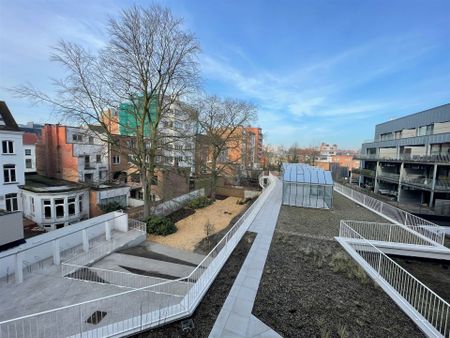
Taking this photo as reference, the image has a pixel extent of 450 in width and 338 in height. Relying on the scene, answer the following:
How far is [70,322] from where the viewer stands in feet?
19.5

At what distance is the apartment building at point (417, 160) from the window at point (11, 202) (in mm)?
33836

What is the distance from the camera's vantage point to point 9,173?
16.3m

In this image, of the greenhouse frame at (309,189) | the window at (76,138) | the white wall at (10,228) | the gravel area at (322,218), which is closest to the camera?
the white wall at (10,228)

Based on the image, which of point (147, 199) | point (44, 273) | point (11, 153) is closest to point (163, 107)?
point (147, 199)

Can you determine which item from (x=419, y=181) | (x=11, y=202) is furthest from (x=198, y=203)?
(x=419, y=181)

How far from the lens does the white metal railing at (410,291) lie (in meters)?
5.24

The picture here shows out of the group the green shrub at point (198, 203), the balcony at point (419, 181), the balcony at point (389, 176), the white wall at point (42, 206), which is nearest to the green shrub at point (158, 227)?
the green shrub at point (198, 203)

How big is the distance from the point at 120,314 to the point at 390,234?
1149 cm

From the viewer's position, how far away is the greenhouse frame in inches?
616

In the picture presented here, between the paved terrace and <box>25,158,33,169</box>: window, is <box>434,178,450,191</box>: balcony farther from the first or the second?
<box>25,158,33,169</box>: window

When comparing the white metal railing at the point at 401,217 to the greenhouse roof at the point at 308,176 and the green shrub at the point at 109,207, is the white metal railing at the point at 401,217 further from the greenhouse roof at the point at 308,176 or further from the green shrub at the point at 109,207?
the green shrub at the point at 109,207

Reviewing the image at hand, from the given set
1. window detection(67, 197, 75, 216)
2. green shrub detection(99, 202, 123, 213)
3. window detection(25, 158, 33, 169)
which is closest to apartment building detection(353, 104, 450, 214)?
green shrub detection(99, 202, 123, 213)

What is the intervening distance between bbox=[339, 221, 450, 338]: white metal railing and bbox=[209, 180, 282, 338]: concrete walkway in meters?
3.56

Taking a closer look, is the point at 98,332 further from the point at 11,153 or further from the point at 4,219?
the point at 11,153
